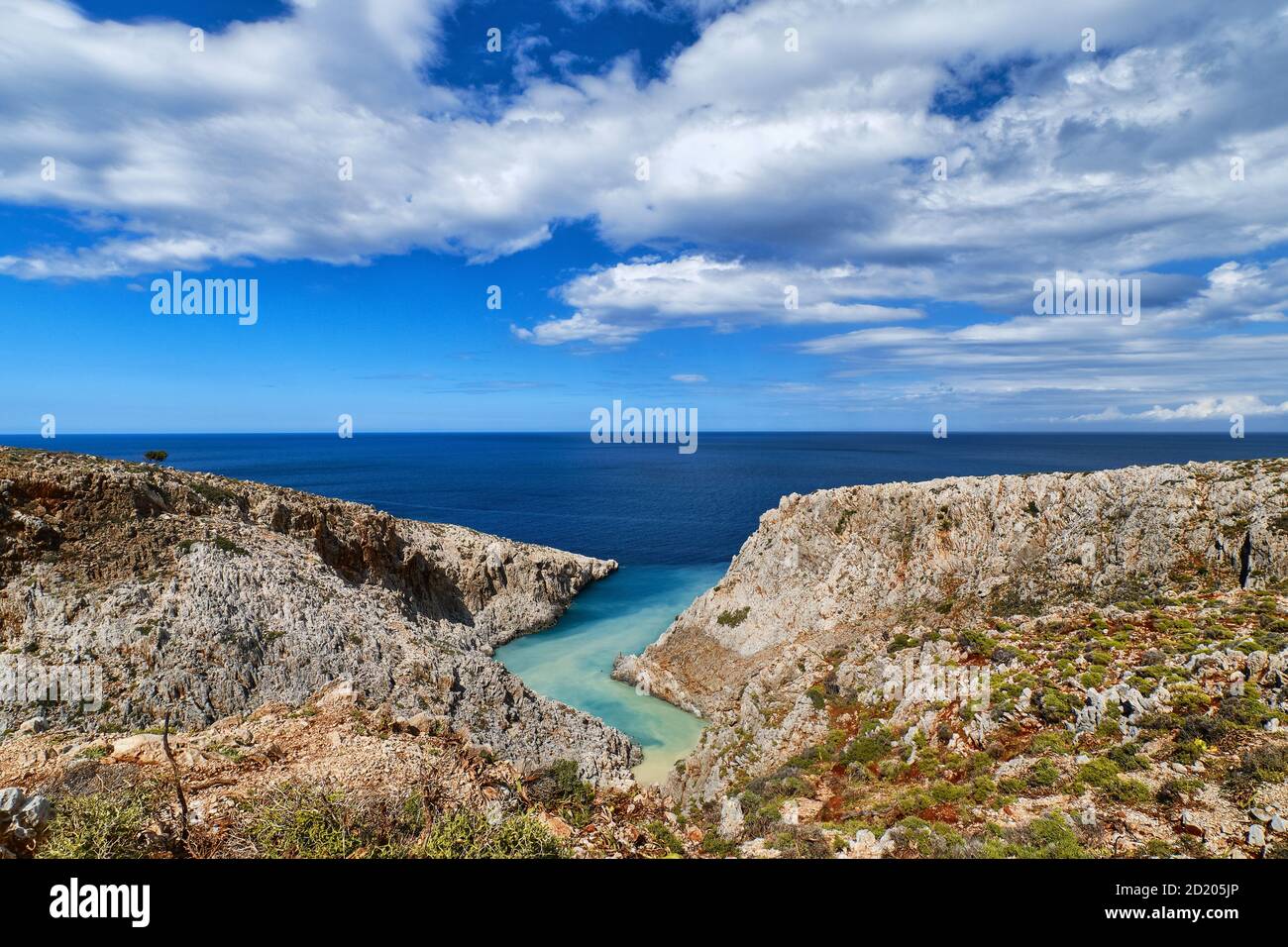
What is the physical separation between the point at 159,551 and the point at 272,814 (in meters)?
23.8

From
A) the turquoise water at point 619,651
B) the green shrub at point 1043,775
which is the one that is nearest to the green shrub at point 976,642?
the green shrub at point 1043,775

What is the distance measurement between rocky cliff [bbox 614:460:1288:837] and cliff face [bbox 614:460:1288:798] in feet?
0.35

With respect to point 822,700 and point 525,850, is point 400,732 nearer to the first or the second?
point 525,850

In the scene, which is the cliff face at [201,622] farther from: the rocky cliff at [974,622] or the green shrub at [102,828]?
the rocky cliff at [974,622]

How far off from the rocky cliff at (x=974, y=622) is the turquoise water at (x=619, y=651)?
6.99 feet

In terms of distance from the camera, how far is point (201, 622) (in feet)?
81.2

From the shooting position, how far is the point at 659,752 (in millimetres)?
30297

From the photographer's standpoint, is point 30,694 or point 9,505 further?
point 9,505

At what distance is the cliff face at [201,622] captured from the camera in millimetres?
22484

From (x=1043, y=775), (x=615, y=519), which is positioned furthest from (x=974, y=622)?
(x=615, y=519)

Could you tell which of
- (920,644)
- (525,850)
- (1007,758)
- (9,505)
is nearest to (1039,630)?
(920,644)

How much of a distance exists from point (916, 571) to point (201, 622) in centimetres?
3742

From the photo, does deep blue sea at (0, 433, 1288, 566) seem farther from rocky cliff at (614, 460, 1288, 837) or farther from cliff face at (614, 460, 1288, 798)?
rocky cliff at (614, 460, 1288, 837)

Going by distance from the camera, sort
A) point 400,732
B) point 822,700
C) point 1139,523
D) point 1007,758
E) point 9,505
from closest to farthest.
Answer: point 400,732 → point 1007,758 → point 822,700 → point 9,505 → point 1139,523
